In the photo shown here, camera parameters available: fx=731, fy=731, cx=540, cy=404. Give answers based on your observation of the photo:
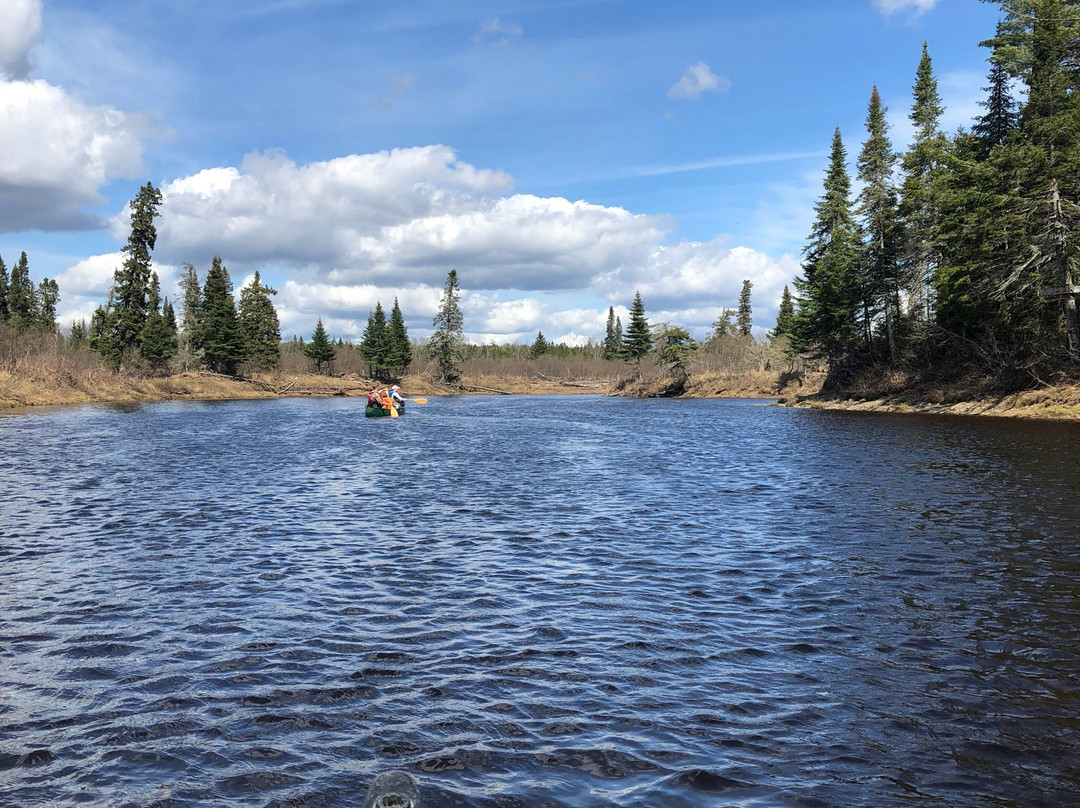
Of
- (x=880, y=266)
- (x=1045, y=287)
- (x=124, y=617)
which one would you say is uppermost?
(x=880, y=266)

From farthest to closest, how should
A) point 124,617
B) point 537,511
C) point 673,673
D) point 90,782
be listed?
1. point 537,511
2. point 124,617
3. point 673,673
4. point 90,782

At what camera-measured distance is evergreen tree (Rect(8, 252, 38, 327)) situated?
113938 mm

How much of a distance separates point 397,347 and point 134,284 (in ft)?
147

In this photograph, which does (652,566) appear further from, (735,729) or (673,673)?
(735,729)

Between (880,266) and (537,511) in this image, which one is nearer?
(537,511)

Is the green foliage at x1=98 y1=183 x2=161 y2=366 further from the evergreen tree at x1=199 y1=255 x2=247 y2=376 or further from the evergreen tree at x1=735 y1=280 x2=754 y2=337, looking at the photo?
the evergreen tree at x1=735 y1=280 x2=754 y2=337

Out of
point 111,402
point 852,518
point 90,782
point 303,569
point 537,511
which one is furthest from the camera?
point 111,402

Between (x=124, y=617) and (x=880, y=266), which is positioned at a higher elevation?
(x=880, y=266)

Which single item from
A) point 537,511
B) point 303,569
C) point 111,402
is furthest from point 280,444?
point 111,402

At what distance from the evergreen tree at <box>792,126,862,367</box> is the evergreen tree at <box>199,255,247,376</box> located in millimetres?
71337

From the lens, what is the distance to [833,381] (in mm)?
64562

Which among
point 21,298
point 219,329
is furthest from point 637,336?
point 21,298

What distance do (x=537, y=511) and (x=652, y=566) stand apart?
575 centimetres

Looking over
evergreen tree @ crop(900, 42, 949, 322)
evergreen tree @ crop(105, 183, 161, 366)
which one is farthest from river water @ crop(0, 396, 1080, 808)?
evergreen tree @ crop(105, 183, 161, 366)
